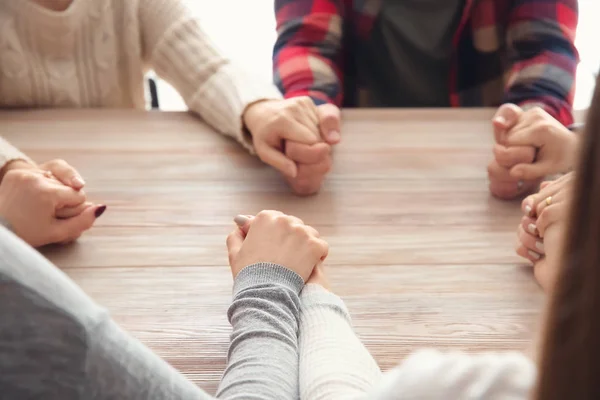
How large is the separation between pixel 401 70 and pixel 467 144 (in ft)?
1.26

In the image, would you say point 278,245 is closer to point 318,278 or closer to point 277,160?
point 318,278

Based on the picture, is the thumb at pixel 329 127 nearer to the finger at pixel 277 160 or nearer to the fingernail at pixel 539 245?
the finger at pixel 277 160

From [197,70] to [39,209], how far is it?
430 mm

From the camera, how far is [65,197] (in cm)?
76

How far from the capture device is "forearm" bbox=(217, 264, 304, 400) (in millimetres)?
527

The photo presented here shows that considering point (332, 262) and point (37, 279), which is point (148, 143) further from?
→ point (37, 279)

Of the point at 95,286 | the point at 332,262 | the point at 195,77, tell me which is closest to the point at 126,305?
the point at 95,286

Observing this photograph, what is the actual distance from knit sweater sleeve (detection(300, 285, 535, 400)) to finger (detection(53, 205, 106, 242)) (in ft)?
0.94

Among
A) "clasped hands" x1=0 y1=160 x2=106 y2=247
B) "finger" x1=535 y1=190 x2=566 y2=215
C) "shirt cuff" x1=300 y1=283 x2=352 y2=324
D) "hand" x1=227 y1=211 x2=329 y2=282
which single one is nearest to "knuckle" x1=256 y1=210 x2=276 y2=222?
"hand" x1=227 y1=211 x2=329 y2=282

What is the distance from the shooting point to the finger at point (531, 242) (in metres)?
0.69

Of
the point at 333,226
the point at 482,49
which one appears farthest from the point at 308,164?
the point at 482,49

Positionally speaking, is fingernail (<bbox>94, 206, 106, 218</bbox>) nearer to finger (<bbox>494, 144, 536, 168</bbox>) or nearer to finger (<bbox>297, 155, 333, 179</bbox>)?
finger (<bbox>297, 155, 333, 179</bbox>)

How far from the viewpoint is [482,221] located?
0.78 metres

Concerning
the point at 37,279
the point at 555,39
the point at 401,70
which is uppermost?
the point at 37,279
